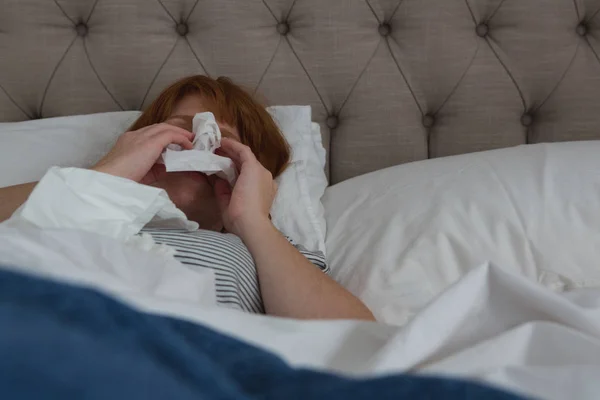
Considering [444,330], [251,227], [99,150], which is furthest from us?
[99,150]

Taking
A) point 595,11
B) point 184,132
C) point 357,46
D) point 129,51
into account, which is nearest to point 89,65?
point 129,51

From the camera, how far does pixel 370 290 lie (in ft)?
3.26

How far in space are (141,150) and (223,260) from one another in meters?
0.27

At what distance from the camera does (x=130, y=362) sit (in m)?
0.41

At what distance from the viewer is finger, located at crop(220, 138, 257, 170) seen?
1043mm

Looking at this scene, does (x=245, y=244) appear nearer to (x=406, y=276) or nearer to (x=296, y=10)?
(x=406, y=276)

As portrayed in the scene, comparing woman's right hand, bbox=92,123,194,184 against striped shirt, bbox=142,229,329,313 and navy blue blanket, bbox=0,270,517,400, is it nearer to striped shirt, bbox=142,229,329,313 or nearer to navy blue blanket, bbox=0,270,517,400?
striped shirt, bbox=142,229,329,313

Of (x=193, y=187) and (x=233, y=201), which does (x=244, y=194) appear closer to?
(x=233, y=201)

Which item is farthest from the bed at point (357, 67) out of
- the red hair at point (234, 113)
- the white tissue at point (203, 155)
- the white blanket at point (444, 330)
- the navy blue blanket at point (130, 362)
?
the navy blue blanket at point (130, 362)

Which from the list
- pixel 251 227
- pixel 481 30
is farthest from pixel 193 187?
pixel 481 30

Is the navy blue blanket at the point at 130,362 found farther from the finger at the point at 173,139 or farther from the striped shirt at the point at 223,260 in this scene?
the finger at the point at 173,139

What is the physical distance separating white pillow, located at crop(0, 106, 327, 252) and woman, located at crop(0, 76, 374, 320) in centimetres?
6

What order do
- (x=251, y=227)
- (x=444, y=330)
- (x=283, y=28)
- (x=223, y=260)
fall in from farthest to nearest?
(x=283, y=28) → (x=251, y=227) → (x=223, y=260) → (x=444, y=330)

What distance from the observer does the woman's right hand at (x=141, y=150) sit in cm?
99
